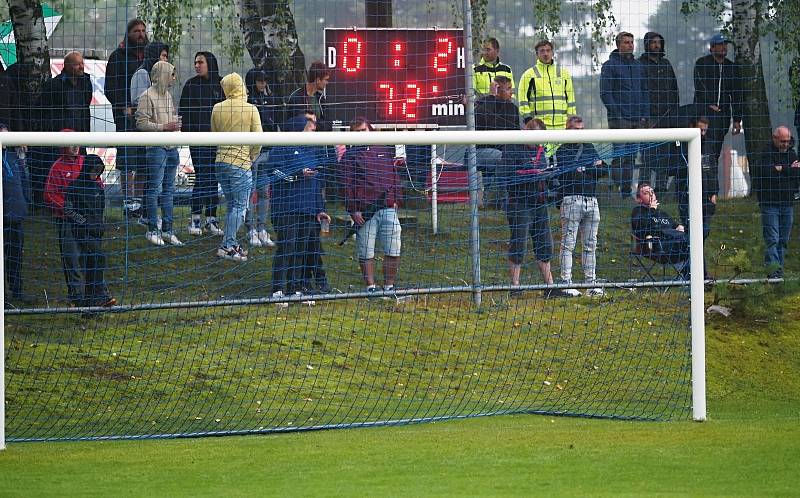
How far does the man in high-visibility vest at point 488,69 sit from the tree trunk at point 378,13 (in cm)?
97

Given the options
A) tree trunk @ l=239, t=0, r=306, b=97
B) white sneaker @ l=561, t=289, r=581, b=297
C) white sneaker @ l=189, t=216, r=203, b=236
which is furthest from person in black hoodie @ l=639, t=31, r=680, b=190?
white sneaker @ l=189, t=216, r=203, b=236

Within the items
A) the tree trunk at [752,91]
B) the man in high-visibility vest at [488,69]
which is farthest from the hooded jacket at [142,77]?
the tree trunk at [752,91]

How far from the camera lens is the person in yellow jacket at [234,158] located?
392 inches

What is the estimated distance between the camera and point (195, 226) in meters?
10.2

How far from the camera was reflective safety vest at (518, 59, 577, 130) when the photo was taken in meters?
12.4

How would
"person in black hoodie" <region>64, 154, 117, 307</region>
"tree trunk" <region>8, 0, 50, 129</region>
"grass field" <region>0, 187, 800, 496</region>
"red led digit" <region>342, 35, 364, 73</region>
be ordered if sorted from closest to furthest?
"grass field" <region>0, 187, 800, 496</region> < "person in black hoodie" <region>64, 154, 117, 307</region> < "tree trunk" <region>8, 0, 50, 129</region> < "red led digit" <region>342, 35, 364, 73</region>

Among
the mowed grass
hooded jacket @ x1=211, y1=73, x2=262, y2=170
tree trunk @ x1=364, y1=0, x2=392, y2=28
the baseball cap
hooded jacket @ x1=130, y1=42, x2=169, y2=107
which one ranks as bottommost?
the mowed grass

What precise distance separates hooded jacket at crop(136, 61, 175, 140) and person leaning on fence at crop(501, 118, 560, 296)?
308cm

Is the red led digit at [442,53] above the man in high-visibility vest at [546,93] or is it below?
above

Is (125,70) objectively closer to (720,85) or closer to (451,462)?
(720,85)

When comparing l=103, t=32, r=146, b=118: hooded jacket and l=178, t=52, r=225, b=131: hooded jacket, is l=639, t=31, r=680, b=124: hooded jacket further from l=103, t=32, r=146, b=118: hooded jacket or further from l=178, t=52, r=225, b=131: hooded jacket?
l=103, t=32, r=146, b=118: hooded jacket

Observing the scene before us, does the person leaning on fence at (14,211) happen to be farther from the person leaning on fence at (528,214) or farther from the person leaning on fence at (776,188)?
the person leaning on fence at (776,188)

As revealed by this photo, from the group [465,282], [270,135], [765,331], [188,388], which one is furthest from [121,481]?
[765,331]

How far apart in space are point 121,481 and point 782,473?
351 cm
